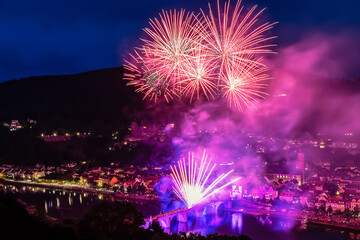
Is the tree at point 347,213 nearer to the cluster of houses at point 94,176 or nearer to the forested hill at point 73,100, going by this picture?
the cluster of houses at point 94,176

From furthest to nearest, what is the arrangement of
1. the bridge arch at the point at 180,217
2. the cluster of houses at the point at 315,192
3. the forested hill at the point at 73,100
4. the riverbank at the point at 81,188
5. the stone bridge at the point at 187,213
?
the forested hill at the point at 73,100
the riverbank at the point at 81,188
the cluster of houses at the point at 315,192
the bridge arch at the point at 180,217
the stone bridge at the point at 187,213

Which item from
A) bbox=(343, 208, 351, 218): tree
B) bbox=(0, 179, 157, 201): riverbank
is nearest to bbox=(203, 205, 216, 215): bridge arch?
bbox=(0, 179, 157, 201): riverbank

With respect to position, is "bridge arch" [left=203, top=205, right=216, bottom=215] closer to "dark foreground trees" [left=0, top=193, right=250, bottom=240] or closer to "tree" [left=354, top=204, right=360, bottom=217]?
"tree" [left=354, top=204, right=360, bottom=217]

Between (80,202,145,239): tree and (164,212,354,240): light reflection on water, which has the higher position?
(80,202,145,239): tree

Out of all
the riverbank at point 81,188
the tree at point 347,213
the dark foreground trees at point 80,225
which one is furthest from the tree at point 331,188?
the dark foreground trees at point 80,225

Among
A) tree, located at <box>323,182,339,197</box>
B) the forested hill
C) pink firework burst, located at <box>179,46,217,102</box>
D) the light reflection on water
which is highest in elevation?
the forested hill

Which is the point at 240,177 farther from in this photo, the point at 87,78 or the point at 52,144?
the point at 87,78
